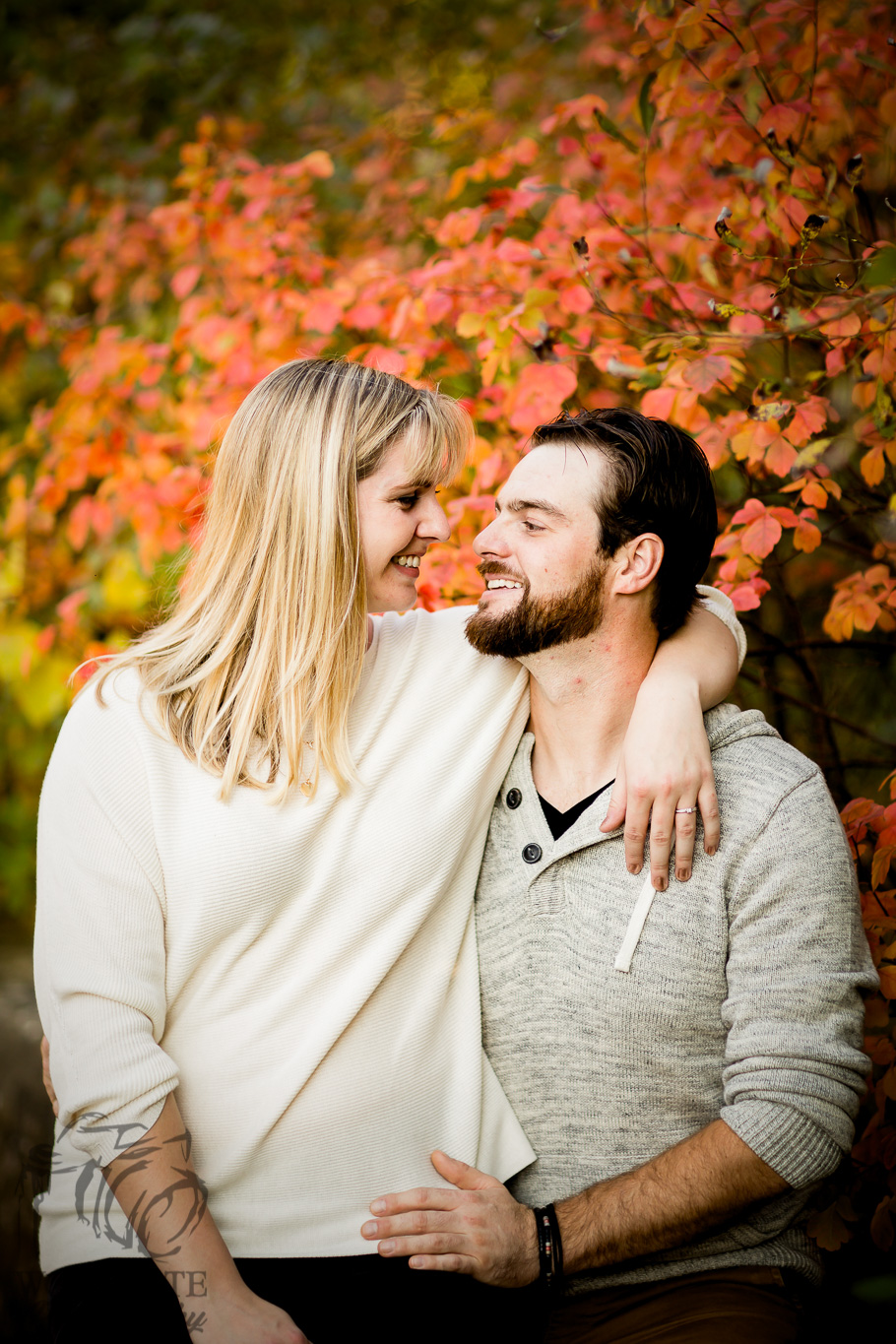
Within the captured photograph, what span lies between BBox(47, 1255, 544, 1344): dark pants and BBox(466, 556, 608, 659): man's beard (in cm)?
121

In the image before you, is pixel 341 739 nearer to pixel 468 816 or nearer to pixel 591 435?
pixel 468 816

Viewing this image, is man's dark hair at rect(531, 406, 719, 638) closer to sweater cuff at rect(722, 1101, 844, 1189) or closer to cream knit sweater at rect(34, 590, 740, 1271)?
cream knit sweater at rect(34, 590, 740, 1271)

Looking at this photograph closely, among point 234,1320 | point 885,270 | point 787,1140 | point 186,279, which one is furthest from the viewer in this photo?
point 186,279

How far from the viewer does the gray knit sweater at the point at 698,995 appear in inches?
71.9

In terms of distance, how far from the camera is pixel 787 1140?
1.80m

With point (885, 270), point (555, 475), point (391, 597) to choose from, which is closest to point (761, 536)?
point (555, 475)

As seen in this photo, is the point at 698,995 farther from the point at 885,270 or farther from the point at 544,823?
the point at 885,270

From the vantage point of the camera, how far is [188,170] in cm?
365

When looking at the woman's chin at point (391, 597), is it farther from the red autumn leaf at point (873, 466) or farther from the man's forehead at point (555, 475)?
the red autumn leaf at point (873, 466)

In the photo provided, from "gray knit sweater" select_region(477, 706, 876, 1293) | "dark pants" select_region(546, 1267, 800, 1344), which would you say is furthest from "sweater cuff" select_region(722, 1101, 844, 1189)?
"dark pants" select_region(546, 1267, 800, 1344)

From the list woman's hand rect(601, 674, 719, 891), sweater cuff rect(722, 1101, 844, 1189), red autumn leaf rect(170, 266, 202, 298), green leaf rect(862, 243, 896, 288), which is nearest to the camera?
green leaf rect(862, 243, 896, 288)

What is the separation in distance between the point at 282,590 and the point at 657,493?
0.88 m

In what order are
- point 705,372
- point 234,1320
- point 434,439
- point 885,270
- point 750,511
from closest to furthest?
point 885,270, point 234,1320, point 434,439, point 705,372, point 750,511

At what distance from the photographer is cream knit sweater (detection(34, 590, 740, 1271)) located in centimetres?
176
